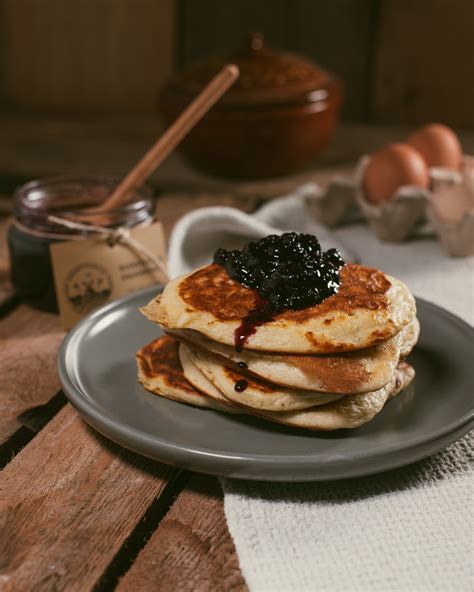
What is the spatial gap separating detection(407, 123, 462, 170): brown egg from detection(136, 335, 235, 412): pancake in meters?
1.23

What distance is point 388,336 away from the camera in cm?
117

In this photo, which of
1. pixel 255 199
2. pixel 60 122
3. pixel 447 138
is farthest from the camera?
pixel 60 122

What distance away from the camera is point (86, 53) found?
3529 millimetres

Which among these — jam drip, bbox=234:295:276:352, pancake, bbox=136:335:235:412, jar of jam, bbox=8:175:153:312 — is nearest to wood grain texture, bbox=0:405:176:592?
pancake, bbox=136:335:235:412

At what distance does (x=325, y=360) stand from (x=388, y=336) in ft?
0.34

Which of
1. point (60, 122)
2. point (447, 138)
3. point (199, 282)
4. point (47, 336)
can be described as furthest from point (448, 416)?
point (60, 122)

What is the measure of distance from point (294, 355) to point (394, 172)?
121 cm

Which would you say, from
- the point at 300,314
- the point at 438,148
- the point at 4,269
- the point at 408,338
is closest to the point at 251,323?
the point at 300,314

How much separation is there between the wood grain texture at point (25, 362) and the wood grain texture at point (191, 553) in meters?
0.37

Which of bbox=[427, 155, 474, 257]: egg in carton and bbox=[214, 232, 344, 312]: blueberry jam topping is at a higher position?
bbox=[214, 232, 344, 312]: blueberry jam topping

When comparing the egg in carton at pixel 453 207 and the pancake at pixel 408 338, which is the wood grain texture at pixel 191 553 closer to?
the pancake at pixel 408 338

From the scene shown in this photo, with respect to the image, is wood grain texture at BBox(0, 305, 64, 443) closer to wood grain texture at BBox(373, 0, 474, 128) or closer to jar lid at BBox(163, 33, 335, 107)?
jar lid at BBox(163, 33, 335, 107)

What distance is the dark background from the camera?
3250mm

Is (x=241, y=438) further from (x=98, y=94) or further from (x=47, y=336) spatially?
(x=98, y=94)
